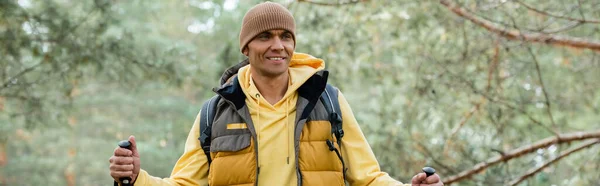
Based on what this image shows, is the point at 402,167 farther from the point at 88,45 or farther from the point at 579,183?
the point at 88,45

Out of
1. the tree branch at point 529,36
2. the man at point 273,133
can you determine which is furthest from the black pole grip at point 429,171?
the tree branch at point 529,36

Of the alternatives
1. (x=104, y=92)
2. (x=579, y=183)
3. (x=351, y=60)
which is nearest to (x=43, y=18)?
(x=351, y=60)

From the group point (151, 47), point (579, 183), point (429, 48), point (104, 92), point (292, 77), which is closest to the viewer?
point (292, 77)

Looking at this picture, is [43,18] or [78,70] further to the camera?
[78,70]

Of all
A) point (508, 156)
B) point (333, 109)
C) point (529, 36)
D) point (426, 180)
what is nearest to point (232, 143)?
point (333, 109)

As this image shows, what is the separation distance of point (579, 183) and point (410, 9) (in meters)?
2.25

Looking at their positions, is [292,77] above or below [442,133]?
above

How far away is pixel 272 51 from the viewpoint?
2840 mm

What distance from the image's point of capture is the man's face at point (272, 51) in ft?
9.31

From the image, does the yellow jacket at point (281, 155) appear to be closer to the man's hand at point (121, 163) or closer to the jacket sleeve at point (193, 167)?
the jacket sleeve at point (193, 167)

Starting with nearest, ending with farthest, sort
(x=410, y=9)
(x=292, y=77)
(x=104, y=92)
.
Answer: (x=292, y=77), (x=410, y=9), (x=104, y=92)

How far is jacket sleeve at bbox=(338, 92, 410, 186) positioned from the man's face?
1.01ft

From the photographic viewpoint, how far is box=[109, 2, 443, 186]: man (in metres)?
2.73

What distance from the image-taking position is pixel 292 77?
295 cm
